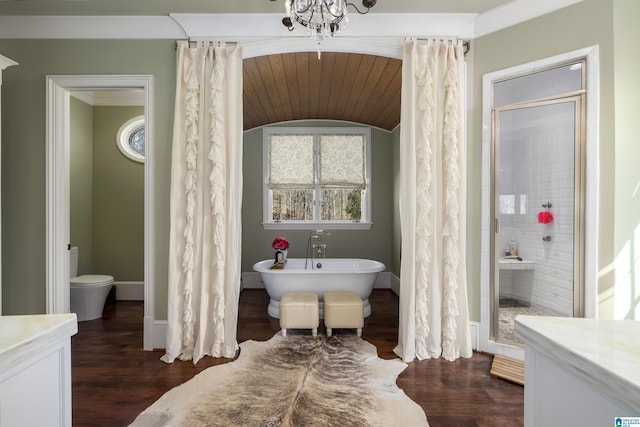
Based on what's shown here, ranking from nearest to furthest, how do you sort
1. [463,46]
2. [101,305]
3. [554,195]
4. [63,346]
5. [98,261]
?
[63,346] < [554,195] < [463,46] < [101,305] < [98,261]

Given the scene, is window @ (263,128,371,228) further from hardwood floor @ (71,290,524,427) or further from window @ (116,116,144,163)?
hardwood floor @ (71,290,524,427)

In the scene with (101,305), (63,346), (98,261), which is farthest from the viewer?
(98,261)

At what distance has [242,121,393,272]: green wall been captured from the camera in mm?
5051

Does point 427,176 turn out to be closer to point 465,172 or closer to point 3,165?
point 465,172

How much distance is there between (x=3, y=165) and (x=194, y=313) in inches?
84.0

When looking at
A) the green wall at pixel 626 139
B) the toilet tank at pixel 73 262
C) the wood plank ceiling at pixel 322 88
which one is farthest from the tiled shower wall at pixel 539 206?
the toilet tank at pixel 73 262

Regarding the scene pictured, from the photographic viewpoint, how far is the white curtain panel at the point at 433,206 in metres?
2.65

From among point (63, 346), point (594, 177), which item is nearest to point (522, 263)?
point (594, 177)

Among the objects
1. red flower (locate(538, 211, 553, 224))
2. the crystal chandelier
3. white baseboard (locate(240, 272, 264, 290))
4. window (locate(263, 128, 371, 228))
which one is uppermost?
the crystal chandelier

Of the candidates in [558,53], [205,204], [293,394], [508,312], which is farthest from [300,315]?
[558,53]

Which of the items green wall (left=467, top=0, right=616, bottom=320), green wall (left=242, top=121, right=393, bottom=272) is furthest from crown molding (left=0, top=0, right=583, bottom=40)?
green wall (left=242, top=121, right=393, bottom=272)

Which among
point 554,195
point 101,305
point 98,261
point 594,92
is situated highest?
point 594,92

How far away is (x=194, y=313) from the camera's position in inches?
107

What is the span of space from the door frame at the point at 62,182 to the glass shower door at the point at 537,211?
295cm
